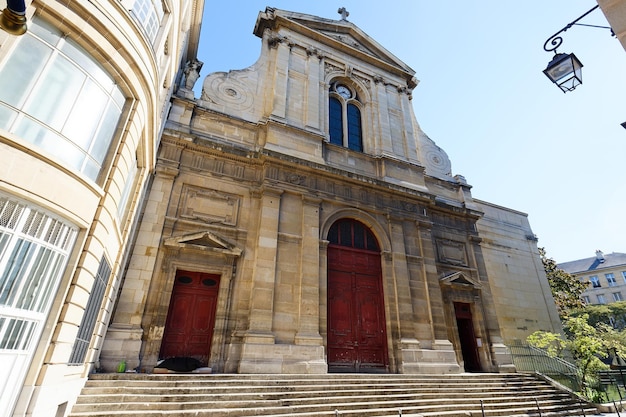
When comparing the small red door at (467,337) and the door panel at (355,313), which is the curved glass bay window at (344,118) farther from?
the small red door at (467,337)

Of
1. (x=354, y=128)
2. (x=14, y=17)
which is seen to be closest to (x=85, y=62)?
(x=14, y=17)

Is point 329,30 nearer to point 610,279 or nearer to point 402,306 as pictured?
point 402,306

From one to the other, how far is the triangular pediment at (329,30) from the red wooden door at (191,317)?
11991mm

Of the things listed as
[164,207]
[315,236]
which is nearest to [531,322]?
[315,236]

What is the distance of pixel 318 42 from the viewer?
15750 millimetres

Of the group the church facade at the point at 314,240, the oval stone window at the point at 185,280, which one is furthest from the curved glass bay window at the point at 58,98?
the oval stone window at the point at 185,280

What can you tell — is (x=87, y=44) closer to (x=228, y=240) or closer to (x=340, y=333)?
(x=228, y=240)

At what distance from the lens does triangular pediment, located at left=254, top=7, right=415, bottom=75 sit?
14.9 meters

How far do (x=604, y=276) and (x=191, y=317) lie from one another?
5388 centimetres

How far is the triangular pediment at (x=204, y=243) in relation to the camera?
9.15 meters

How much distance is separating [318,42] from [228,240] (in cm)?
1119

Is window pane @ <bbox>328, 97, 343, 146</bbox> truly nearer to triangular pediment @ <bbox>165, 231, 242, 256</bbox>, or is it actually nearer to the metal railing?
triangular pediment @ <bbox>165, 231, 242, 256</bbox>

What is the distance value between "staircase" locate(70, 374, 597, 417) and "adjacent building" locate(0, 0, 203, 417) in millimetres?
803

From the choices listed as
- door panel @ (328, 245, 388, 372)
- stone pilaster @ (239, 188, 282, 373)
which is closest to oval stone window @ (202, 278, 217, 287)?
stone pilaster @ (239, 188, 282, 373)
